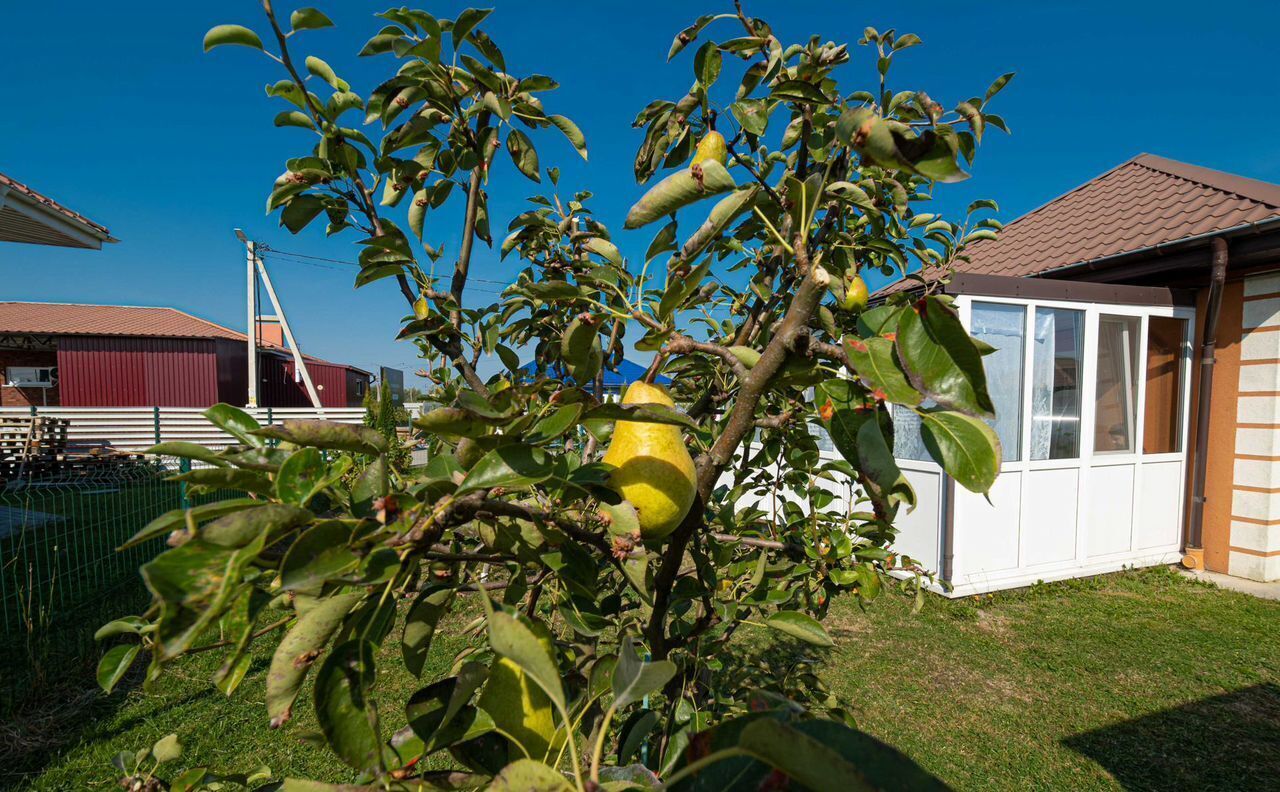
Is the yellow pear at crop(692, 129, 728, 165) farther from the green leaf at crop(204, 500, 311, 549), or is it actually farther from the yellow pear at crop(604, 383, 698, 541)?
the green leaf at crop(204, 500, 311, 549)

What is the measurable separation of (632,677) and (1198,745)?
13.9ft

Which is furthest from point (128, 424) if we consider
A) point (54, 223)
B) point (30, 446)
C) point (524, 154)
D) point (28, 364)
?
point (524, 154)

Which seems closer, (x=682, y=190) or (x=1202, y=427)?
(x=682, y=190)

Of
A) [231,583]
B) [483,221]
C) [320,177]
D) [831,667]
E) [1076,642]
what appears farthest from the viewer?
[1076,642]

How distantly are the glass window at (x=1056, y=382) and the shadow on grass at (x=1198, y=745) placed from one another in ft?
8.08

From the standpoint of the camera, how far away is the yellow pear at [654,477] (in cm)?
86

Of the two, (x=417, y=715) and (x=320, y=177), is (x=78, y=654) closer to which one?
(x=320, y=177)

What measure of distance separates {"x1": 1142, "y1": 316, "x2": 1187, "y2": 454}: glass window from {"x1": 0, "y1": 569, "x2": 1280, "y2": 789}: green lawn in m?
1.87

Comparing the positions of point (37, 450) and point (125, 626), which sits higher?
point (125, 626)

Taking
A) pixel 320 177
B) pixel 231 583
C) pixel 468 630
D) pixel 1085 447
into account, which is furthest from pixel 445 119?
pixel 1085 447

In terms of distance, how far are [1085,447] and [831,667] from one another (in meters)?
3.67

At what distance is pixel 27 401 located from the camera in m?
20.6

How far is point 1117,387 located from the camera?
20.0 feet

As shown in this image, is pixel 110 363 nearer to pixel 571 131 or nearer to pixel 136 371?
pixel 136 371
